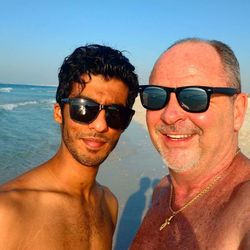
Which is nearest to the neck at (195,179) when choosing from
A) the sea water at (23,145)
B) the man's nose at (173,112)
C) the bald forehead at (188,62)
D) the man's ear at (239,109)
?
the man's ear at (239,109)

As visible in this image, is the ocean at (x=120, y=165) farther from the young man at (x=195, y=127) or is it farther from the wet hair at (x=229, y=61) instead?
the wet hair at (x=229, y=61)

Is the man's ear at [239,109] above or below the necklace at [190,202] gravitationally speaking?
above

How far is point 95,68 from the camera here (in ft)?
10.0

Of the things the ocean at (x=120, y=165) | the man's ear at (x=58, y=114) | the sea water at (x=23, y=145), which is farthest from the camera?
the sea water at (x=23, y=145)

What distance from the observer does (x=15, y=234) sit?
2.35 m

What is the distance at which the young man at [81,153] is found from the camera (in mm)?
2677

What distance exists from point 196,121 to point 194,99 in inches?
6.2

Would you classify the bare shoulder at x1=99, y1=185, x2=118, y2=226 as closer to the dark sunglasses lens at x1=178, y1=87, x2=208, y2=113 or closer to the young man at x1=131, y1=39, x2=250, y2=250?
the young man at x1=131, y1=39, x2=250, y2=250

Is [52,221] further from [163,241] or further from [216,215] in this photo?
[216,215]

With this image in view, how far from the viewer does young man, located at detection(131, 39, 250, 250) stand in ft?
7.73

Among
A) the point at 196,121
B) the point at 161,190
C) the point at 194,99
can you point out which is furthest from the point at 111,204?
the point at 194,99

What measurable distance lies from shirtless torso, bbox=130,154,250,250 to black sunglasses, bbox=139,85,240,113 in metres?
0.45

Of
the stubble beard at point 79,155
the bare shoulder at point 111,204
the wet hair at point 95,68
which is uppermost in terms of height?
the wet hair at point 95,68

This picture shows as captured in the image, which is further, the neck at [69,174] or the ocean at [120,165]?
the ocean at [120,165]
